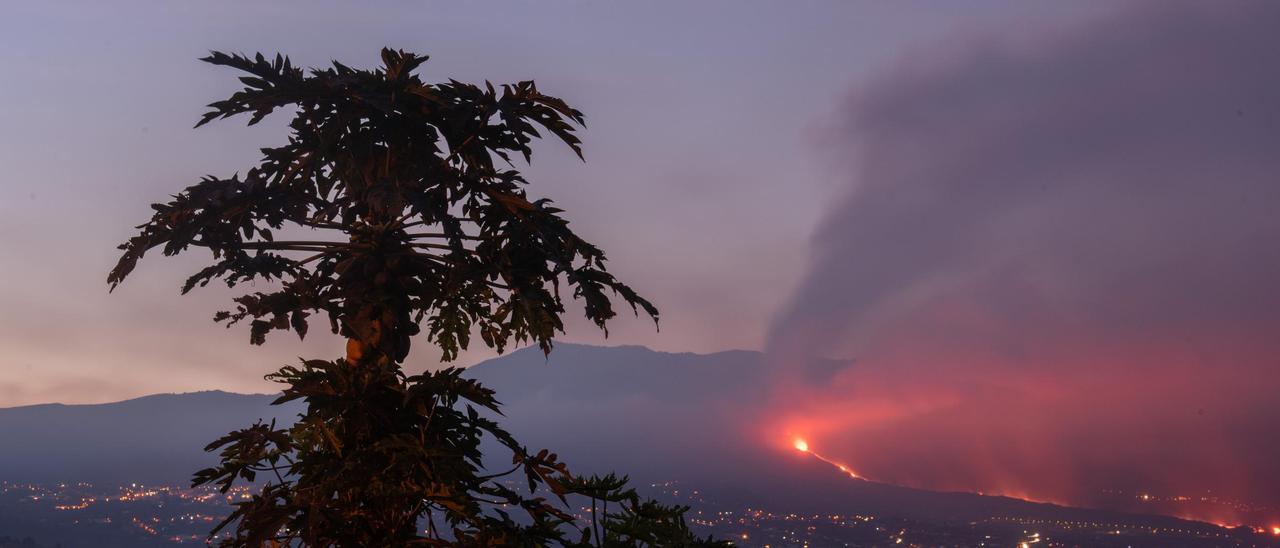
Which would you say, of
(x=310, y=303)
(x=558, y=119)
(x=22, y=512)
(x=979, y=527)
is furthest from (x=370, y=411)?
(x=979, y=527)

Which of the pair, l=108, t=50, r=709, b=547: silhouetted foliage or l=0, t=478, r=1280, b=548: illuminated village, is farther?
l=0, t=478, r=1280, b=548: illuminated village

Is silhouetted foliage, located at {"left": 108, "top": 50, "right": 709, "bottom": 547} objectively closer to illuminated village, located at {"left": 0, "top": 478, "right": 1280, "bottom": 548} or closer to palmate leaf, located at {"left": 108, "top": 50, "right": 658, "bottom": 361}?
palmate leaf, located at {"left": 108, "top": 50, "right": 658, "bottom": 361}

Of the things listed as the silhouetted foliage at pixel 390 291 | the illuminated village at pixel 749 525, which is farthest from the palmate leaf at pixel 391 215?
the illuminated village at pixel 749 525

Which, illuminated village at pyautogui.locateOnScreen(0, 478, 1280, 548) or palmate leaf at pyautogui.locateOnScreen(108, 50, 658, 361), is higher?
palmate leaf at pyautogui.locateOnScreen(108, 50, 658, 361)

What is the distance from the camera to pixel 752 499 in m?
188

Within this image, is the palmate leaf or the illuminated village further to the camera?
the illuminated village

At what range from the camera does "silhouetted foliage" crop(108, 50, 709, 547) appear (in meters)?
5.50

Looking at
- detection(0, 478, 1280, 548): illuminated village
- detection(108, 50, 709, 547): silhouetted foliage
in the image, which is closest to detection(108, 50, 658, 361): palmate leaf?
detection(108, 50, 709, 547): silhouetted foliage

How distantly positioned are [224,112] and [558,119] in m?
2.38

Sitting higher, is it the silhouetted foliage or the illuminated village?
the silhouetted foliage

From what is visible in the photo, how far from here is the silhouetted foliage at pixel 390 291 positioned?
5.50 meters

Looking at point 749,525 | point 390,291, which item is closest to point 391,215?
point 390,291

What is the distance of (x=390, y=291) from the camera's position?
592 centimetres

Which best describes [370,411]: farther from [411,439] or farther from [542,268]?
[542,268]
